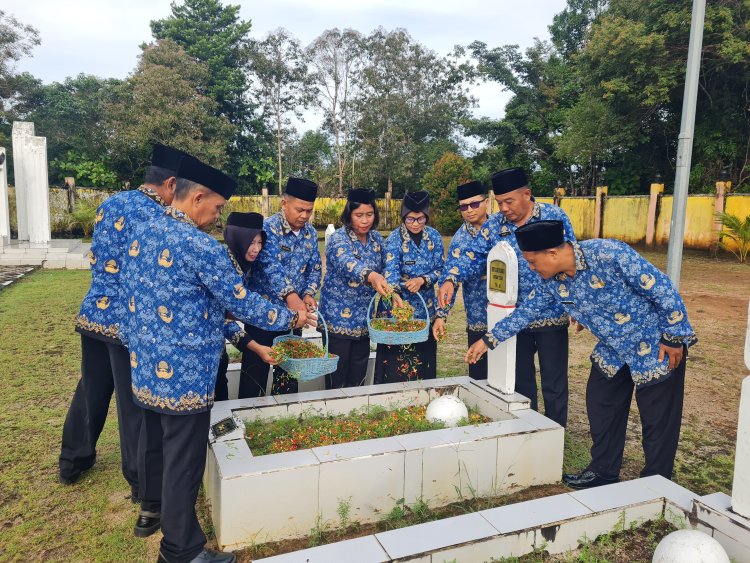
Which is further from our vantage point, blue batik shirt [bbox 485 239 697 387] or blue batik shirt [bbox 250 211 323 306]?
blue batik shirt [bbox 250 211 323 306]

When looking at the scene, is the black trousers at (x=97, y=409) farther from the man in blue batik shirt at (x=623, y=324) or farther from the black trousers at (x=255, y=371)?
the man in blue batik shirt at (x=623, y=324)

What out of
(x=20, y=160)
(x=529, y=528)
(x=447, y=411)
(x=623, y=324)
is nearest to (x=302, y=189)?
(x=447, y=411)

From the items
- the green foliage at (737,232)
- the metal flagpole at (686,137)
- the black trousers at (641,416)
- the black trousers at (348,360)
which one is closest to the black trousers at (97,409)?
the black trousers at (348,360)

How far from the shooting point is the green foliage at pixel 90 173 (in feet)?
88.5

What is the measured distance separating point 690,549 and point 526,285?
6.72ft

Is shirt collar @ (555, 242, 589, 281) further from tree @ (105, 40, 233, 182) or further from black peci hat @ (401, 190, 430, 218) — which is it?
tree @ (105, 40, 233, 182)

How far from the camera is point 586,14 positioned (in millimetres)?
29406

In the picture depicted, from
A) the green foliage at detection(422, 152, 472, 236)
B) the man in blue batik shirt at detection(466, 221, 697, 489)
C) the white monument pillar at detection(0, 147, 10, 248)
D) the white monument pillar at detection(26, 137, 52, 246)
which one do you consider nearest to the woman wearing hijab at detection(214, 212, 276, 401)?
the man in blue batik shirt at detection(466, 221, 697, 489)

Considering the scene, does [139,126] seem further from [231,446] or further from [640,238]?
[231,446]

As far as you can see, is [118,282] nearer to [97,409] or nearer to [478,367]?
[97,409]

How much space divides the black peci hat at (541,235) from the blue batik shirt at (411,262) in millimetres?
1742

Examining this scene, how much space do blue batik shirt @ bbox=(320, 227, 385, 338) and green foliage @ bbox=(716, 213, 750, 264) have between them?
1405cm

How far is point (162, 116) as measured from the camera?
26.1 m

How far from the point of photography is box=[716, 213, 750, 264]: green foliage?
14.6 meters
